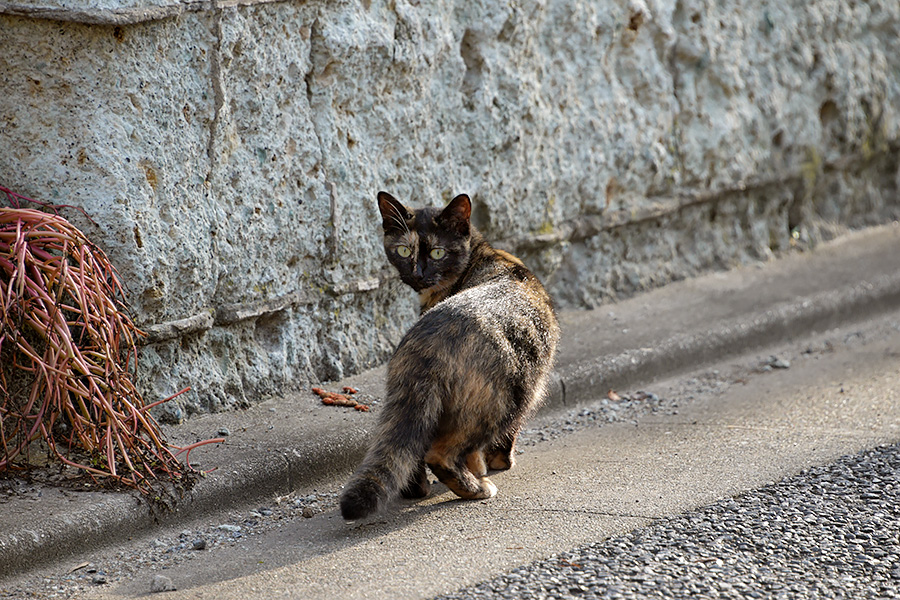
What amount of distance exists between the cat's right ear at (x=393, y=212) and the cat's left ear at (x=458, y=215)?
0.56 ft

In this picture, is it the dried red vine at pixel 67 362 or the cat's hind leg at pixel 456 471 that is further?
the cat's hind leg at pixel 456 471

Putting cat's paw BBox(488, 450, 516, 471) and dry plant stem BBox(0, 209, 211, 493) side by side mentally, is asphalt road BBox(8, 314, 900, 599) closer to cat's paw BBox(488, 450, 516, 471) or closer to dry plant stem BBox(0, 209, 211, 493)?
cat's paw BBox(488, 450, 516, 471)

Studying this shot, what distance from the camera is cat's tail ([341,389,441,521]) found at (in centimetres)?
356

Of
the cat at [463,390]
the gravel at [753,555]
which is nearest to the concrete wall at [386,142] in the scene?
the cat at [463,390]

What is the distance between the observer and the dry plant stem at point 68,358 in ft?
12.1

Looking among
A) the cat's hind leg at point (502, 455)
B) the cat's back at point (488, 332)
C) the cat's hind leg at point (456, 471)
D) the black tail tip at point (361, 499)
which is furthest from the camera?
the cat's hind leg at point (502, 455)

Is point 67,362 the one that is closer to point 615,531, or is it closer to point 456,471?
point 456,471

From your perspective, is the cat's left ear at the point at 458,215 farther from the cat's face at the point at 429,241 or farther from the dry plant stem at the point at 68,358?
the dry plant stem at the point at 68,358

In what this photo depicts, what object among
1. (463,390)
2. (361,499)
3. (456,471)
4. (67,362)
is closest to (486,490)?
(456,471)

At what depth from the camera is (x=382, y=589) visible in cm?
329

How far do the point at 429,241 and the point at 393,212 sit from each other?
24cm

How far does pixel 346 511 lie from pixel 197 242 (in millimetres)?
1545

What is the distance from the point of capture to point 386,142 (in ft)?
17.4

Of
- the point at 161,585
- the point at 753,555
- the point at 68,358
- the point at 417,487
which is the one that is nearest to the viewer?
the point at 161,585
